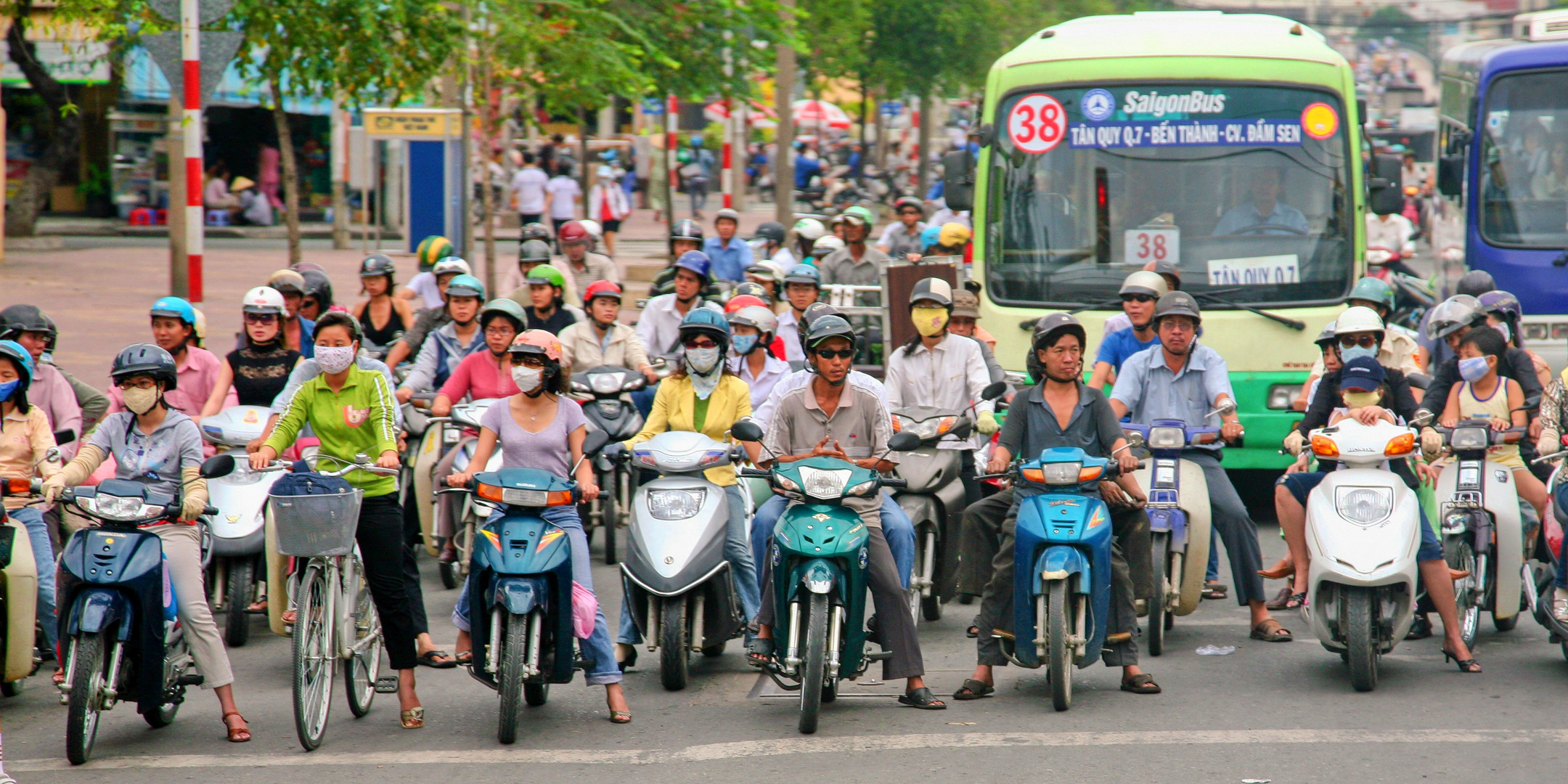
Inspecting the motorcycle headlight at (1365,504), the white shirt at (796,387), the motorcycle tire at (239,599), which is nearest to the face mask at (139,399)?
the motorcycle tire at (239,599)

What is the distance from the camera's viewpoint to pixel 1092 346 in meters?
10.8

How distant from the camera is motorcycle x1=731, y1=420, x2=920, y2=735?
6.15m

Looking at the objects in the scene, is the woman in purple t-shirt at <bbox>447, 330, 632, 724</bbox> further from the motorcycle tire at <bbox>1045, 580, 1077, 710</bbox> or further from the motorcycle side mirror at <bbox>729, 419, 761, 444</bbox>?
the motorcycle tire at <bbox>1045, 580, 1077, 710</bbox>

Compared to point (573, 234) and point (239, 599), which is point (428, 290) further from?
point (239, 599)

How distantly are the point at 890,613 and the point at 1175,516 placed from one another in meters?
1.55

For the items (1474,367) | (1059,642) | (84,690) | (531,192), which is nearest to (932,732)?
(1059,642)

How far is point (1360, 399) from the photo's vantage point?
23.6 feet

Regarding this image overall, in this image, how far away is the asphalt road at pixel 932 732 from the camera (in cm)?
580

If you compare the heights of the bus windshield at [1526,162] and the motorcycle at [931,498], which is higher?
the bus windshield at [1526,162]

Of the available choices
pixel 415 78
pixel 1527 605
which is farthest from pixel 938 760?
pixel 415 78

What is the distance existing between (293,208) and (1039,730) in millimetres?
9930

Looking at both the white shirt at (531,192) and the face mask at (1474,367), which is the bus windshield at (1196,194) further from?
the white shirt at (531,192)

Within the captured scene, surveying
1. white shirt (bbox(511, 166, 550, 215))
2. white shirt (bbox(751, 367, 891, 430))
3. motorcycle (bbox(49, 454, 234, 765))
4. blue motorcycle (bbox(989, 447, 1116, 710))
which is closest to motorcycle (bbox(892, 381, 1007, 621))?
white shirt (bbox(751, 367, 891, 430))

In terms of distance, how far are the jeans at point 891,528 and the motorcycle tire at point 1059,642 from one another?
662 mm
